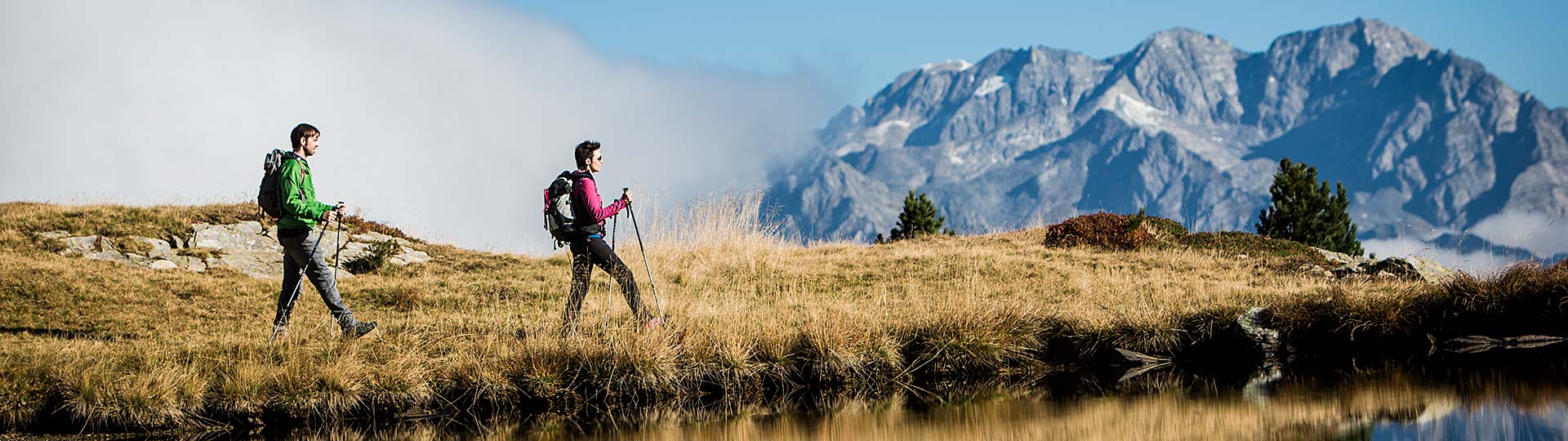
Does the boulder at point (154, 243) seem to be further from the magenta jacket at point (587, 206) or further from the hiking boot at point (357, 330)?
the magenta jacket at point (587, 206)

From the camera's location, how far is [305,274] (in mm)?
11586

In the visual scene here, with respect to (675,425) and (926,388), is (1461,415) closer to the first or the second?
(926,388)

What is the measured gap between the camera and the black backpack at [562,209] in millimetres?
11398

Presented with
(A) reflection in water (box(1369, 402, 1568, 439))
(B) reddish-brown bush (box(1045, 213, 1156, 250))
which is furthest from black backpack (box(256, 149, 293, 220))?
(B) reddish-brown bush (box(1045, 213, 1156, 250))

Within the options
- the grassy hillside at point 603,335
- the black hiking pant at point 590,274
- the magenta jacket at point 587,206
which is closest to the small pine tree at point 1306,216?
the grassy hillside at point 603,335

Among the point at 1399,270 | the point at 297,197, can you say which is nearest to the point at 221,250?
the point at 297,197

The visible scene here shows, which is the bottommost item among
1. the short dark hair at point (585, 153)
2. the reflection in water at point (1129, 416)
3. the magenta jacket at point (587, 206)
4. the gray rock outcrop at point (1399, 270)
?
the reflection in water at point (1129, 416)

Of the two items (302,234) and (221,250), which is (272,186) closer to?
(302,234)

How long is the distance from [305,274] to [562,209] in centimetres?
259

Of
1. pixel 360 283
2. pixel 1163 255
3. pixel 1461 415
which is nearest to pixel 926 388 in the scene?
pixel 1461 415

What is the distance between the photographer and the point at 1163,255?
20.5 meters

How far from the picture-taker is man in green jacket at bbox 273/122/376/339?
1092 centimetres

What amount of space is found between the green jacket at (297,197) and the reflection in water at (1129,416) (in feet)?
7.06

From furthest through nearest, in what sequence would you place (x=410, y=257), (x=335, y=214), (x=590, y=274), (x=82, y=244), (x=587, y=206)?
1. (x=410, y=257)
2. (x=82, y=244)
3. (x=590, y=274)
4. (x=587, y=206)
5. (x=335, y=214)
